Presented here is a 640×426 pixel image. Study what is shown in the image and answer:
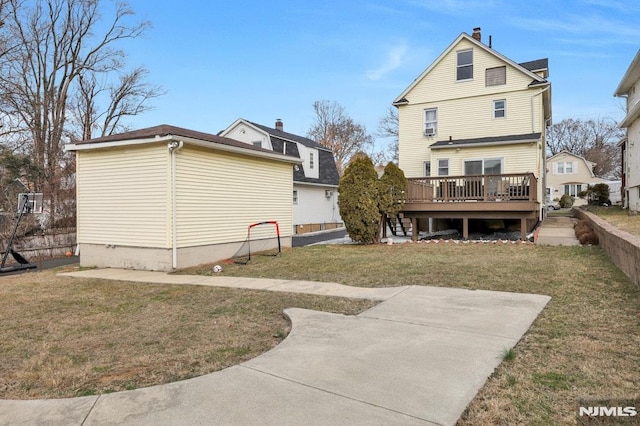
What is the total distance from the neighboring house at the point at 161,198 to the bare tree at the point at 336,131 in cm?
3096

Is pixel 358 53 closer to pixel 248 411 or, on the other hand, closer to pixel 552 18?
pixel 552 18

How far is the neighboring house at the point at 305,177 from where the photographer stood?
21641mm

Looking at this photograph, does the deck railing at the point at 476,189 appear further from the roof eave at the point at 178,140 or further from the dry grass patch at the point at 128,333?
the dry grass patch at the point at 128,333

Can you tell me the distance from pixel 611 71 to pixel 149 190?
104 feet

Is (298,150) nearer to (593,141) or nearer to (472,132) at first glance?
(472,132)

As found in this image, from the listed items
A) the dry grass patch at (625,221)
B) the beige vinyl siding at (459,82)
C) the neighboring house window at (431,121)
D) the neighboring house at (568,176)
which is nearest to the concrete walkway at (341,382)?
the dry grass patch at (625,221)

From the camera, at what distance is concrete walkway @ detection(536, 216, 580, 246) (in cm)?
1205

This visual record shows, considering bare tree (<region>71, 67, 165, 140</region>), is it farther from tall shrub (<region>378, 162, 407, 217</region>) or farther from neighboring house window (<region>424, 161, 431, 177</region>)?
tall shrub (<region>378, 162, 407, 217</region>)

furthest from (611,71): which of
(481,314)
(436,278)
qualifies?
(481,314)

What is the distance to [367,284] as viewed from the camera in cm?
717

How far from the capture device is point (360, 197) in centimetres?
1314

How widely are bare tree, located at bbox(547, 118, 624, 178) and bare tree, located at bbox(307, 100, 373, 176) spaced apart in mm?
31386

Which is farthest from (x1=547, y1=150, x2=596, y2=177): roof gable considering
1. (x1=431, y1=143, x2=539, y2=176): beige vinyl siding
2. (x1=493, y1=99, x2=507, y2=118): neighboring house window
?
(x1=431, y1=143, x2=539, y2=176): beige vinyl siding

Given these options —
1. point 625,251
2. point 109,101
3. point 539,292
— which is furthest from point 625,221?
point 109,101
